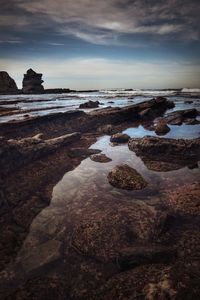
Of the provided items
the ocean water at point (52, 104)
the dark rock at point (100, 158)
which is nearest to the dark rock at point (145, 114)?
the ocean water at point (52, 104)

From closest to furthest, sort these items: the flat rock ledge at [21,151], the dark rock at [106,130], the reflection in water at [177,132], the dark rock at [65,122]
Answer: the flat rock ledge at [21,151] < the reflection in water at [177,132] < the dark rock at [65,122] < the dark rock at [106,130]

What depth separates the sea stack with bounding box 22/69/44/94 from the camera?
114m

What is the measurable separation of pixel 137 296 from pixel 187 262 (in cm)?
106

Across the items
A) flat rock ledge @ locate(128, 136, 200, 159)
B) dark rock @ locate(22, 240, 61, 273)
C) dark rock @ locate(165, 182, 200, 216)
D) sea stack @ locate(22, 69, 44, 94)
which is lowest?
dark rock @ locate(22, 240, 61, 273)

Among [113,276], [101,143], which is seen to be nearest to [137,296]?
[113,276]

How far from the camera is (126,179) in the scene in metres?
6.88

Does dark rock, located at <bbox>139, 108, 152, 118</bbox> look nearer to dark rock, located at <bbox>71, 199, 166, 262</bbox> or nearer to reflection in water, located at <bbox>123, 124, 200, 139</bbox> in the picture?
reflection in water, located at <bbox>123, 124, 200, 139</bbox>

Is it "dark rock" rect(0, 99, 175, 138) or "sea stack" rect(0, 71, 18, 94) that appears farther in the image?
"sea stack" rect(0, 71, 18, 94)

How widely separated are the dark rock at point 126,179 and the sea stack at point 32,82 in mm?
112399

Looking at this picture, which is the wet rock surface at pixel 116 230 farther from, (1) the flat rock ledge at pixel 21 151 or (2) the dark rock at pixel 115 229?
(1) the flat rock ledge at pixel 21 151

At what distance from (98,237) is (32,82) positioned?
117605mm

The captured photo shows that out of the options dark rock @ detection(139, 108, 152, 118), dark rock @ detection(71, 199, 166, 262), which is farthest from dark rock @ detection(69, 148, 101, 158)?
dark rock @ detection(139, 108, 152, 118)

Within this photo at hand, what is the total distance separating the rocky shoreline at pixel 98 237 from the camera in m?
3.51

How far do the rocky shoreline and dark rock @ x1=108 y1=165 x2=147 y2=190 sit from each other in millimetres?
26
